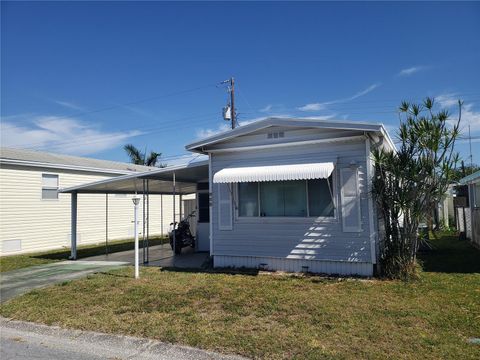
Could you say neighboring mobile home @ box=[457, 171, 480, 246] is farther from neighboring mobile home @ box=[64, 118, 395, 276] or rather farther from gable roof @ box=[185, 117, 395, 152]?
neighboring mobile home @ box=[64, 118, 395, 276]

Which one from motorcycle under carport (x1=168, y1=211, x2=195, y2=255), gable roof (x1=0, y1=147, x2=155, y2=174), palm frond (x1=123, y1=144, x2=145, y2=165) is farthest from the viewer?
palm frond (x1=123, y1=144, x2=145, y2=165)

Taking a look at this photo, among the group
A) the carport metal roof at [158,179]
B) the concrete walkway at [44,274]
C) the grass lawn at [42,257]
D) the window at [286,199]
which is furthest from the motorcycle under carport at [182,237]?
the window at [286,199]

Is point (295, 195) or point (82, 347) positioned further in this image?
point (295, 195)

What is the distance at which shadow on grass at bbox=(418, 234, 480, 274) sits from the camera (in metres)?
8.94

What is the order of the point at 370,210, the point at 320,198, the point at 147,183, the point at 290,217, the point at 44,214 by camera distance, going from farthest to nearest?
1. the point at 44,214
2. the point at 147,183
3. the point at 290,217
4. the point at 320,198
5. the point at 370,210

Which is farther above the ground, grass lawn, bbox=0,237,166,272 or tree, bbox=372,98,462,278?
tree, bbox=372,98,462,278

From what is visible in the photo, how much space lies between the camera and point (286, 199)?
9133mm

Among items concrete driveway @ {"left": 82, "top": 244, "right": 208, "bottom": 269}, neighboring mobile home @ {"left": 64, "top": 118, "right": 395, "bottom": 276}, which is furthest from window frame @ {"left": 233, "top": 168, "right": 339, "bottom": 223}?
concrete driveway @ {"left": 82, "top": 244, "right": 208, "bottom": 269}

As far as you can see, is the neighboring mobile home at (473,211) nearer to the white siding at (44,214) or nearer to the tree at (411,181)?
the tree at (411,181)

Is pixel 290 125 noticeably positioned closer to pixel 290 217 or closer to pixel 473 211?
pixel 290 217

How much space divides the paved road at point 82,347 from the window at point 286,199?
16.1 feet

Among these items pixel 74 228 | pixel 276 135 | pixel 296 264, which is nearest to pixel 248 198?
pixel 276 135

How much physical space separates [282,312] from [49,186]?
1430 cm

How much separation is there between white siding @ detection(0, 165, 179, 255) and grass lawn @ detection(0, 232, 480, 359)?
8.08 metres
